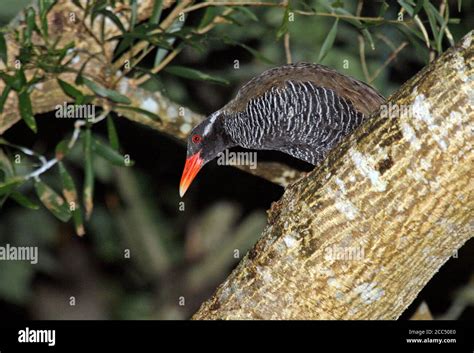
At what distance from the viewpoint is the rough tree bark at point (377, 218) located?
10.1ft

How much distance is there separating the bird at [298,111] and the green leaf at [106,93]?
680 mm

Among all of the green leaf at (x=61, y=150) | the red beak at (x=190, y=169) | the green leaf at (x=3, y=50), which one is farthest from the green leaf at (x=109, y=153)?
the red beak at (x=190, y=169)

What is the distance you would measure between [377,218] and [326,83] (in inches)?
66.3

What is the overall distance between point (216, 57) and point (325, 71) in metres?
2.69

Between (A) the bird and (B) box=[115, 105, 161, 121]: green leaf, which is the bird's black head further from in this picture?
(B) box=[115, 105, 161, 121]: green leaf

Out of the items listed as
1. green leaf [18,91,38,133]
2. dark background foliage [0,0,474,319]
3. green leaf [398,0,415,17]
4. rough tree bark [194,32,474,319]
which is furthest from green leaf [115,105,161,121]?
dark background foliage [0,0,474,319]

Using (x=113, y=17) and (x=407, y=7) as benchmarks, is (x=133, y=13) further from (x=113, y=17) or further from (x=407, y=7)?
(x=407, y=7)

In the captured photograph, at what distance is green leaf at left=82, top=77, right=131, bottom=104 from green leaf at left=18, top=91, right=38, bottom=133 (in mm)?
321

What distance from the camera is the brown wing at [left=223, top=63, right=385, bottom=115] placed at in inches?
185
